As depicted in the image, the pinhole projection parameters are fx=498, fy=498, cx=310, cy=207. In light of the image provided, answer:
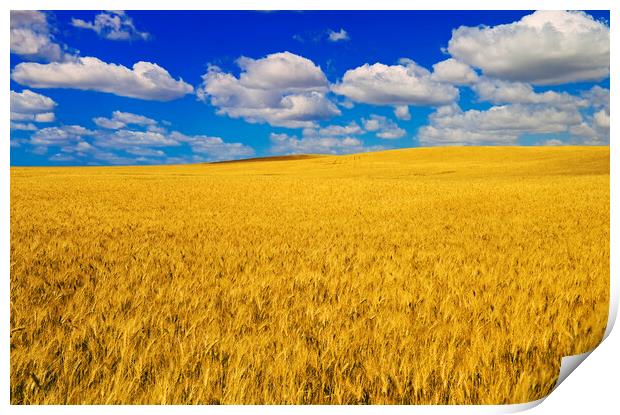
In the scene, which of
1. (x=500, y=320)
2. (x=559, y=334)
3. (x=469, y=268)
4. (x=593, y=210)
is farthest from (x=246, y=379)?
(x=593, y=210)

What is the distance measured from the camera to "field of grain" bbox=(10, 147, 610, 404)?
226cm

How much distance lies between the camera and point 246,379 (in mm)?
2240

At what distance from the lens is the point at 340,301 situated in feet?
10.6

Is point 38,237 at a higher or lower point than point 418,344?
higher

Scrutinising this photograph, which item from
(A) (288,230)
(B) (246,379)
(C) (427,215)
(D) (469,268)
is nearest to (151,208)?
(A) (288,230)

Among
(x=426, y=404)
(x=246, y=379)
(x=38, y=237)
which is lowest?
(x=426, y=404)

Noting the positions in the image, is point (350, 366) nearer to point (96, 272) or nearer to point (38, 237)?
point (96, 272)

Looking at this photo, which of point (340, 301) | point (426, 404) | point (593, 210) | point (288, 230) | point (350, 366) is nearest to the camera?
point (426, 404)

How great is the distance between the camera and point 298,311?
306cm

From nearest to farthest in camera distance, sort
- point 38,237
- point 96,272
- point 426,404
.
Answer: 1. point 426,404
2. point 96,272
3. point 38,237

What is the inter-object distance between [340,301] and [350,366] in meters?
0.88

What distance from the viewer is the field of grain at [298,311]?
2262mm

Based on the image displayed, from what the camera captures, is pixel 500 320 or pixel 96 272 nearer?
pixel 500 320

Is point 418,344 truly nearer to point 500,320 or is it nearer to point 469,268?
point 500,320
